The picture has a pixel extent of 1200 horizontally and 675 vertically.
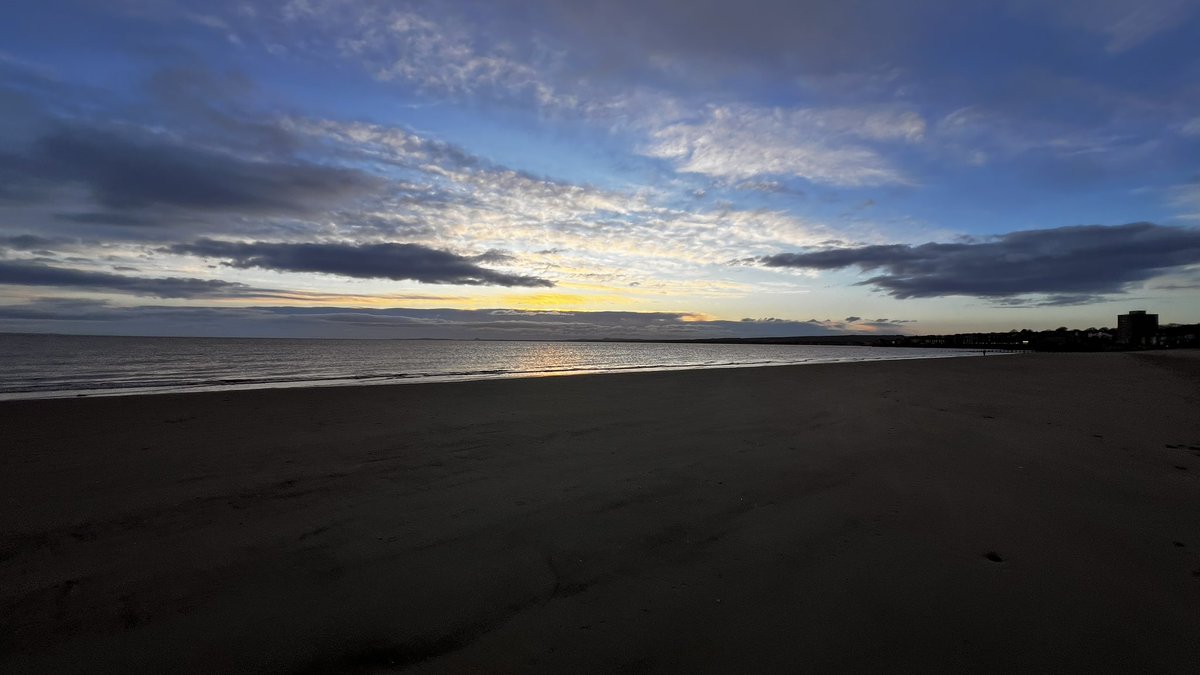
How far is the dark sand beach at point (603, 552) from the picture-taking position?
7.97ft

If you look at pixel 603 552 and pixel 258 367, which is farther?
pixel 258 367

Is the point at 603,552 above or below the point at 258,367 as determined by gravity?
above

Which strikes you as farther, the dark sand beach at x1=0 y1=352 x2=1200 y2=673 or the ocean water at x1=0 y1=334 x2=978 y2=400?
the ocean water at x1=0 y1=334 x2=978 y2=400

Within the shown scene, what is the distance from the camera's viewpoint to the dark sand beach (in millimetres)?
2428

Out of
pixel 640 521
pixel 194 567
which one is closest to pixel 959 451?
pixel 640 521

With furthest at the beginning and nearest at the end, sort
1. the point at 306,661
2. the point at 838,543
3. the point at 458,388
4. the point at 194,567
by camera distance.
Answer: the point at 458,388 < the point at 838,543 < the point at 194,567 < the point at 306,661

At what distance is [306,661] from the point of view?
7.63 feet

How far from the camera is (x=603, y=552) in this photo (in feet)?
11.4

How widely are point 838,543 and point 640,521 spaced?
53.9 inches

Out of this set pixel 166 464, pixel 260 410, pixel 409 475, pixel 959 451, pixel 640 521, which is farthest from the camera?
pixel 260 410

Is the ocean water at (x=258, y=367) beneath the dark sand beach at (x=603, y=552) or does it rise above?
beneath

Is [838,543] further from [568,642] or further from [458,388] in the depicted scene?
[458,388]

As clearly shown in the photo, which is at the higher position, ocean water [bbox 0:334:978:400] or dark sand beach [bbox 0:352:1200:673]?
dark sand beach [bbox 0:352:1200:673]

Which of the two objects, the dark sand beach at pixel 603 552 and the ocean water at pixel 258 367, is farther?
the ocean water at pixel 258 367
